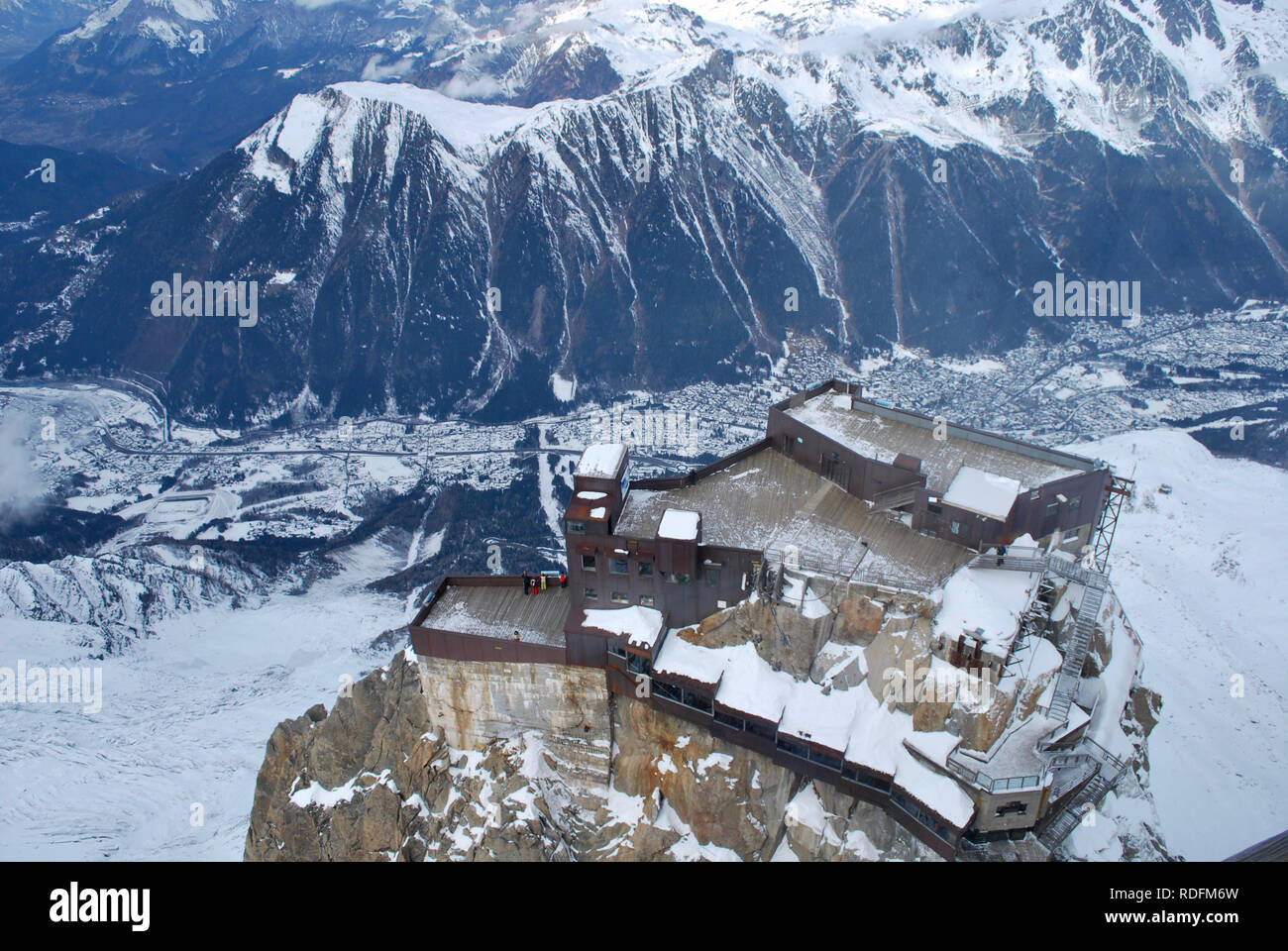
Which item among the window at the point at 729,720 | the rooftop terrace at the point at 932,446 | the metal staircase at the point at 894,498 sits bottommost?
the window at the point at 729,720

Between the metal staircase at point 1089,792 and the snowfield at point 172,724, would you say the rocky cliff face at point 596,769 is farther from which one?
the snowfield at point 172,724

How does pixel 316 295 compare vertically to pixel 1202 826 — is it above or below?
above

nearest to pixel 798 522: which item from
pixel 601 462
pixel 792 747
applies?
pixel 601 462

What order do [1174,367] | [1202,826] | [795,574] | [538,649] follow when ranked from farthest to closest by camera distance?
[1174,367], [1202,826], [538,649], [795,574]

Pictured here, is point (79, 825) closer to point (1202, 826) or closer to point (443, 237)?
point (1202, 826)

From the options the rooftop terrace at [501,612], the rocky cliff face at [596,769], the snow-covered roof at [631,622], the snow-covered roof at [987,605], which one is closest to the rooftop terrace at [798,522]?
the snow-covered roof at [987,605]

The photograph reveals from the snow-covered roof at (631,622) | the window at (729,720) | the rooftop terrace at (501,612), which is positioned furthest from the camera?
the rooftop terrace at (501,612)
